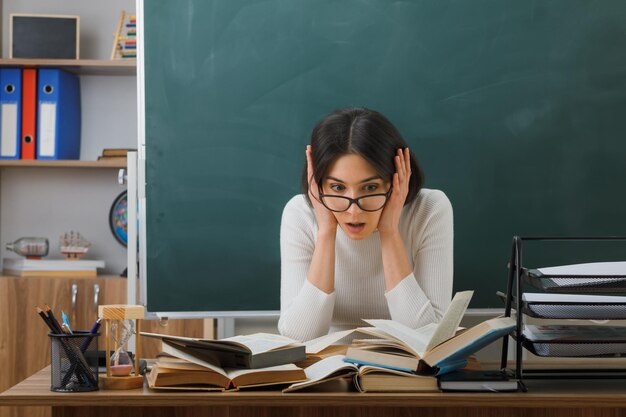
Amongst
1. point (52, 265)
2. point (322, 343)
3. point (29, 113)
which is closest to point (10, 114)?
point (29, 113)

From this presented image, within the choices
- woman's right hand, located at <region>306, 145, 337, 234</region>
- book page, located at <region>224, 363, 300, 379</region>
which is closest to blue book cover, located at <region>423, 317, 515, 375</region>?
book page, located at <region>224, 363, 300, 379</region>

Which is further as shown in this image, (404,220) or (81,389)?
(404,220)

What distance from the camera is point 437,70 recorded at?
2627mm

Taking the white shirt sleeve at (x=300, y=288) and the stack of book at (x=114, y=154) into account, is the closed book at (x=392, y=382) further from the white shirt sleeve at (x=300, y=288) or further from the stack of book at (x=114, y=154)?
the stack of book at (x=114, y=154)

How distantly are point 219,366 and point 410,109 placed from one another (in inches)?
60.0

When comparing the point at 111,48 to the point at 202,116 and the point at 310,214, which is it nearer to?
the point at 202,116

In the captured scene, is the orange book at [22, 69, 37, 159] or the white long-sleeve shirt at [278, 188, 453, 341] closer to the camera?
the white long-sleeve shirt at [278, 188, 453, 341]

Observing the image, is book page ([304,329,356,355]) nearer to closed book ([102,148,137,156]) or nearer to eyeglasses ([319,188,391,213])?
eyeglasses ([319,188,391,213])

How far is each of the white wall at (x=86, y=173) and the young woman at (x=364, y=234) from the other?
1.59m

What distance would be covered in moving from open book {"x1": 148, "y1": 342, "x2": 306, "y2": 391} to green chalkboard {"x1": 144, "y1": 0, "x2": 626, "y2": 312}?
1407 mm

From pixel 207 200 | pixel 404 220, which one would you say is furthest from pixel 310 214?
pixel 207 200

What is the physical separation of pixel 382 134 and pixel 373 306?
0.48 meters

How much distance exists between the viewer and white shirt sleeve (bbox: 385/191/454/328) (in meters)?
1.98

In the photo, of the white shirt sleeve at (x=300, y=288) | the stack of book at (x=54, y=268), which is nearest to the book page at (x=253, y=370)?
the white shirt sleeve at (x=300, y=288)
